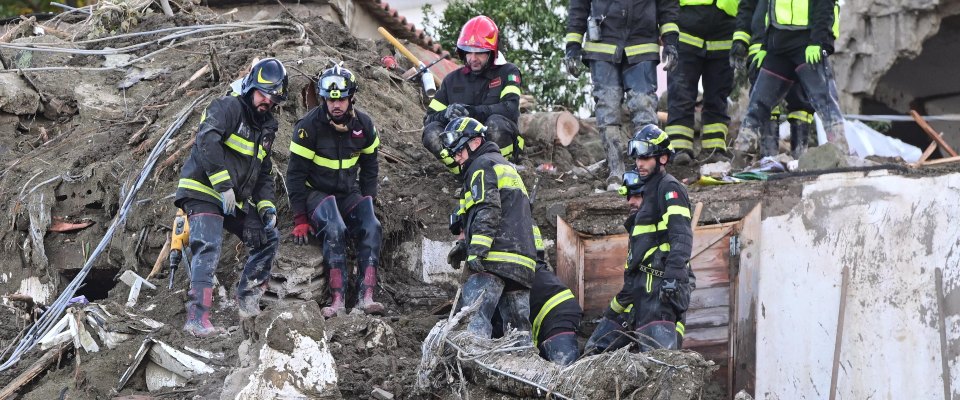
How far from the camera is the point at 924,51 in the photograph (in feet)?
57.8

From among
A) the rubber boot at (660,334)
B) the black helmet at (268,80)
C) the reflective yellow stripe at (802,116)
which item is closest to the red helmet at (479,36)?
the black helmet at (268,80)

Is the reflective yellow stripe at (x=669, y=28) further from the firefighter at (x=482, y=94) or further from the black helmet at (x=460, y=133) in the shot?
the black helmet at (x=460, y=133)

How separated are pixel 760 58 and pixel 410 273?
3.50 meters

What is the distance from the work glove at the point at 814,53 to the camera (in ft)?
35.2

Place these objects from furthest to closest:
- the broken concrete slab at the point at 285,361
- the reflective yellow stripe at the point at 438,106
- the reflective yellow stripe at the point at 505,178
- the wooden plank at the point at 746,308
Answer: the reflective yellow stripe at the point at 438,106
the wooden plank at the point at 746,308
the reflective yellow stripe at the point at 505,178
the broken concrete slab at the point at 285,361

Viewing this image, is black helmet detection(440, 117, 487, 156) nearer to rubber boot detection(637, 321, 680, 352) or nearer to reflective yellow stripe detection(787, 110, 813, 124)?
rubber boot detection(637, 321, 680, 352)

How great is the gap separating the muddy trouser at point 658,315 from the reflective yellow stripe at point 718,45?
3629 millimetres

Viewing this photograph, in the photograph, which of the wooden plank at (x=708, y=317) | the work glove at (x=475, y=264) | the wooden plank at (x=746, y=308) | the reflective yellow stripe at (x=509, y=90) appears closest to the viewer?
the work glove at (x=475, y=264)

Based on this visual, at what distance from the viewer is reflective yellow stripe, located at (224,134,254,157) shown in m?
9.07

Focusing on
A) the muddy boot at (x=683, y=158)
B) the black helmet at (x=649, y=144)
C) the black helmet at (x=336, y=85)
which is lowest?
the muddy boot at (x=683, y=158)

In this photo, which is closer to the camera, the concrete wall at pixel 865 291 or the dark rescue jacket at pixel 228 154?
the dark rescue jacket at pixel 228 154

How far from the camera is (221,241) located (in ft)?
30.5

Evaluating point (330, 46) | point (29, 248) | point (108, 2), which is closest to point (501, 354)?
point (29, 248)

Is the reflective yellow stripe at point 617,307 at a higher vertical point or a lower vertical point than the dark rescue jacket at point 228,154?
lower
